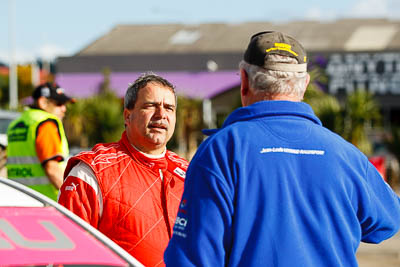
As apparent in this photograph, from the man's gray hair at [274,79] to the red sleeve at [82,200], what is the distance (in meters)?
1.02

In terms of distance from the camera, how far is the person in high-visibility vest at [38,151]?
18.2 feet

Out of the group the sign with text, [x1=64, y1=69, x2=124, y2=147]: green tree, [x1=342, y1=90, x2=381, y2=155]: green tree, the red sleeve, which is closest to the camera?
the red sleeve

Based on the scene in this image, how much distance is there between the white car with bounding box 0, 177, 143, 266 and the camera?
1.80 metres

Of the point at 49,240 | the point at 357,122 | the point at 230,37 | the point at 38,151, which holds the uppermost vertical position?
the point at 230,37

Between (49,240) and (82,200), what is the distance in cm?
147

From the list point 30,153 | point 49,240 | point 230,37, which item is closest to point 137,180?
point 49,240

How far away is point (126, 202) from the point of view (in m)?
3.37

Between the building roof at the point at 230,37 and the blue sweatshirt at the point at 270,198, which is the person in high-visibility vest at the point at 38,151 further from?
the building roof at the point at 230,37

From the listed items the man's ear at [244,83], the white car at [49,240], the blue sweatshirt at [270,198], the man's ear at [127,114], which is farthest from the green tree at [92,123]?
the white car at [49,240]

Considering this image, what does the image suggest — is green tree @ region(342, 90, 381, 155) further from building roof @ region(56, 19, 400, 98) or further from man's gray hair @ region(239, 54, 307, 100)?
man's gray hair @ region(239, 54, 307, 100)

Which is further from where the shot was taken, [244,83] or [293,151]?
[244,83]

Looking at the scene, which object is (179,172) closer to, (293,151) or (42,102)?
(293,151)

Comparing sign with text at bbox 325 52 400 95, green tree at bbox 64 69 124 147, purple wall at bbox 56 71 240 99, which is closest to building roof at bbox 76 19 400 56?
sign with text at bbox 325 52 400 95

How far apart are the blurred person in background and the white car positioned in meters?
1.23
